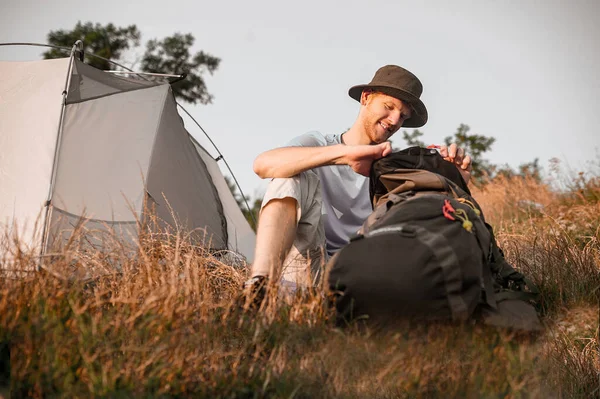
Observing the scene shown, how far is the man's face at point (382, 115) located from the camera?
3102mm

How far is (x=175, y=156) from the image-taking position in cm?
481

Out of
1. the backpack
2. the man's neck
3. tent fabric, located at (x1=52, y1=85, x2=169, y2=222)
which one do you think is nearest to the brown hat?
the man's neck

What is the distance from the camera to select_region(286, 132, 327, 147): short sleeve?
9.29 feet

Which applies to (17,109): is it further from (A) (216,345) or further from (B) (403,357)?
(B) (403,357)

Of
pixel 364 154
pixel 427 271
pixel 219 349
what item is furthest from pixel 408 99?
pixel 219 349

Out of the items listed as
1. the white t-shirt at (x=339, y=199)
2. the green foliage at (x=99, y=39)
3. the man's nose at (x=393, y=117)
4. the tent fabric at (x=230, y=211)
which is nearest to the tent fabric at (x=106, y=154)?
the tent fabric at (x=230, y=211)

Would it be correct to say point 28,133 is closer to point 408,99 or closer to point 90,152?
point 90,152

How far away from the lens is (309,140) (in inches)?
115

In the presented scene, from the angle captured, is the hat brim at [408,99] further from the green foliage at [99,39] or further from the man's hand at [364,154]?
the green foliage at [99,39]

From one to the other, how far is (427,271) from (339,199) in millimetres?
1350

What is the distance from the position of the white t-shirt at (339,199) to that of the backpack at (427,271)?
0.90 m

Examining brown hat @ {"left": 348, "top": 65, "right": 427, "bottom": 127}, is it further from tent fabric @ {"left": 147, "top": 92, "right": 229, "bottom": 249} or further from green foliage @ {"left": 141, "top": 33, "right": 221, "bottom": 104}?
green foliage @ {"left": 141, "top": 33, "right": 221, "bottom": 104}

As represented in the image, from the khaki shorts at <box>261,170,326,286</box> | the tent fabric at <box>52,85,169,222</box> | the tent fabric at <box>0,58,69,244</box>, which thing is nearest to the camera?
the khaki shorts at <box>261,170,326,286</box>

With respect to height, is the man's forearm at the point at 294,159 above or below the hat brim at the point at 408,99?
below
